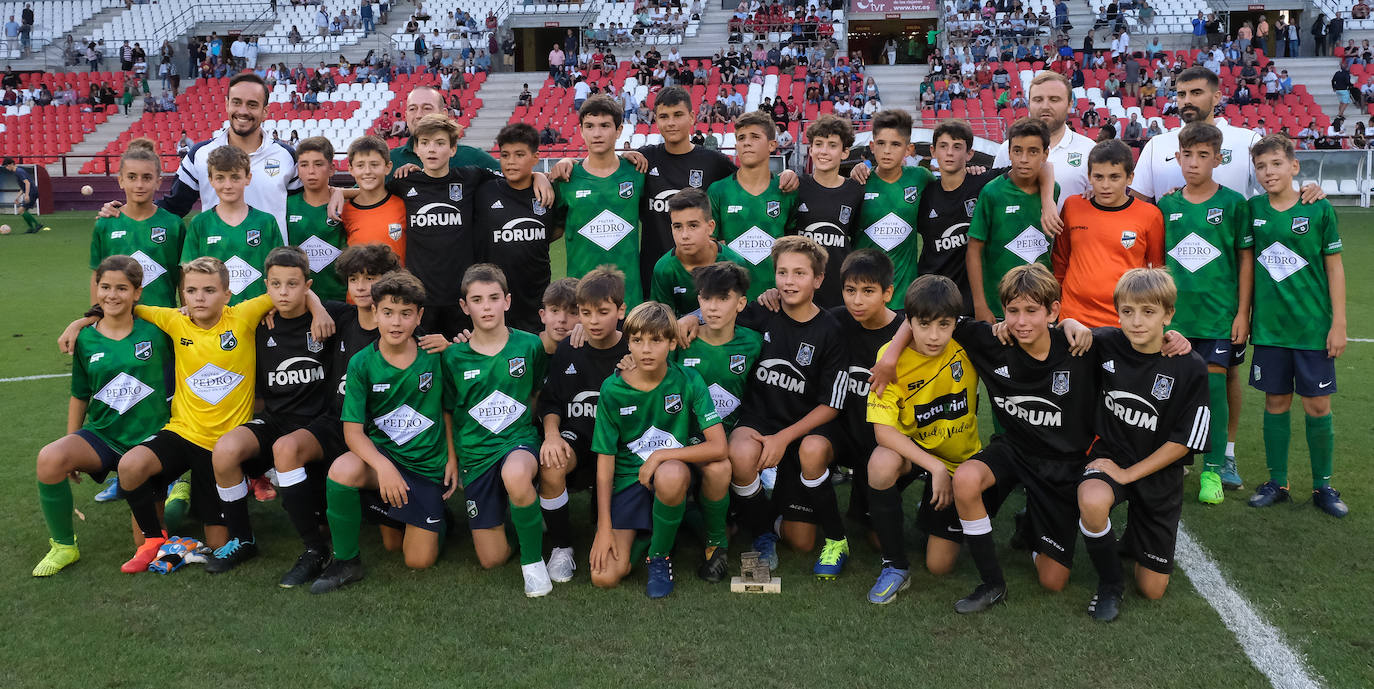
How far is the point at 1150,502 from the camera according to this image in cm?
402

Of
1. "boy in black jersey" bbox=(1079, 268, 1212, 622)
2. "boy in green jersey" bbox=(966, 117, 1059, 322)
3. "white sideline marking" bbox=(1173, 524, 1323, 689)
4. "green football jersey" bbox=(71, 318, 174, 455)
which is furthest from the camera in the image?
"boy in green jersey" bbox=(966, 117, 1059, 322)

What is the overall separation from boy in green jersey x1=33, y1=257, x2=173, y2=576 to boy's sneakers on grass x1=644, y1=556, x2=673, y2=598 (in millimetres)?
2443

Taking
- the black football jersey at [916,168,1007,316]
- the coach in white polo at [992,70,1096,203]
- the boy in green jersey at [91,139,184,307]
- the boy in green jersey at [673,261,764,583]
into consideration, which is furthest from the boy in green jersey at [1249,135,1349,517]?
the boy in green jersey at [91,139,184,307]

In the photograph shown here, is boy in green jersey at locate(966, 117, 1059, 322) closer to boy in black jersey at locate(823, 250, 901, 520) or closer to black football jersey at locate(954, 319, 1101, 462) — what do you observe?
boy in black jersey at locate(823, 250, 901, 520)

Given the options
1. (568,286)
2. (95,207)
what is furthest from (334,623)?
(95,207)

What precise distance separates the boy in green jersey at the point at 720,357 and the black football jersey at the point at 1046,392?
3.29 feet

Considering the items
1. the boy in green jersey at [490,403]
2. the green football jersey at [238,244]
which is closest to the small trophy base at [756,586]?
the boy in green jersey at [490,403]

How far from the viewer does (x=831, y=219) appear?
5.48 m

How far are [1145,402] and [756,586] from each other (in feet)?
5.55

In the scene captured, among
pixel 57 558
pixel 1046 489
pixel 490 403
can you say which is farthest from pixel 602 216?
pixel 57 558

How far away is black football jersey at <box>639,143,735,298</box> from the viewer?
18.9ft

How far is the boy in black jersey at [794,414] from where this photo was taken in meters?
4.46

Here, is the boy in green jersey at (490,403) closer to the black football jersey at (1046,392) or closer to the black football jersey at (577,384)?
the black football jersey at (577,384)

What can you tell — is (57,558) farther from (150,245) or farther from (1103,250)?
(1103,250)
